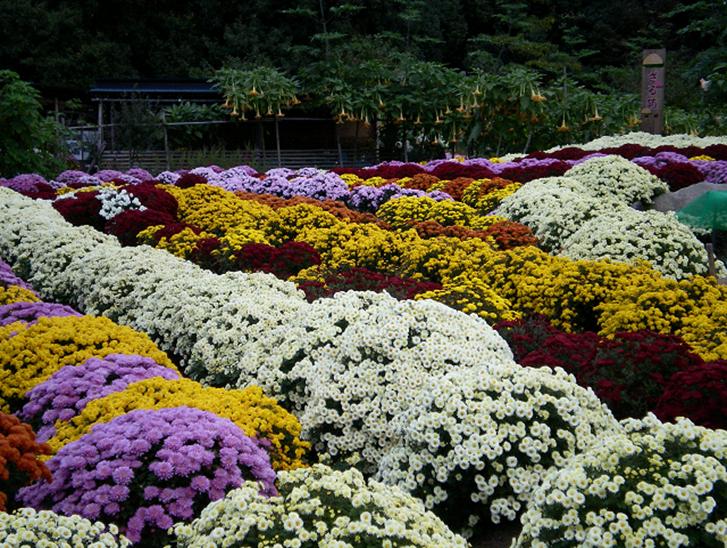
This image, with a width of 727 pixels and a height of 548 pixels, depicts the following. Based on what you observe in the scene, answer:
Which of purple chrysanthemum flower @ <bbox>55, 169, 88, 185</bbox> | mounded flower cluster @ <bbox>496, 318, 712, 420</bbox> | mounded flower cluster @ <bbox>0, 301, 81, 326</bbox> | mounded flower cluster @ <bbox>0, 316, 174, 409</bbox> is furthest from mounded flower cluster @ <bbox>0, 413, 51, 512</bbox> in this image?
purple chrysanthemum flower @ <bbox>55, 169, 88, 185</bbox>

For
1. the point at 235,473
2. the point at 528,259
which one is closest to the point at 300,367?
the point at 235,473

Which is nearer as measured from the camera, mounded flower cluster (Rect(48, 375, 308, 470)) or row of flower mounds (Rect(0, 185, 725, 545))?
row of flower mounds (Rect(0, 185, 725, 545))

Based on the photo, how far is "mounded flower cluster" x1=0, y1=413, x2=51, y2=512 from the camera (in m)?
3.96

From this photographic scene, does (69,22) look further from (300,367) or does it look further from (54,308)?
(300,367)

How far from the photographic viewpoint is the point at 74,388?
216 inches

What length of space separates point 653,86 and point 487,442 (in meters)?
17.9

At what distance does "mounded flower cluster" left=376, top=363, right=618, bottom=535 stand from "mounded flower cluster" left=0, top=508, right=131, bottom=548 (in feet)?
5.26

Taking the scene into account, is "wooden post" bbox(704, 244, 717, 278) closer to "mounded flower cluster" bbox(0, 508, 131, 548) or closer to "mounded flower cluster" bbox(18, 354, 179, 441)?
"mounded flower cluster" bbox(18, 354, 179, 441)

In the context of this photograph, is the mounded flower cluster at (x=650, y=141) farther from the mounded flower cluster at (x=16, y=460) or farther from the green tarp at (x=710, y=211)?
the mounded flower cluster at (x=16, y=460)

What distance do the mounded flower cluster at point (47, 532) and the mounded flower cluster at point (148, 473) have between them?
2.14ft

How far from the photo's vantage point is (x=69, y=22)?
34125mm

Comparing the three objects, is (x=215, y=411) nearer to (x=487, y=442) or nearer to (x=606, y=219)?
(x=487, y=442)

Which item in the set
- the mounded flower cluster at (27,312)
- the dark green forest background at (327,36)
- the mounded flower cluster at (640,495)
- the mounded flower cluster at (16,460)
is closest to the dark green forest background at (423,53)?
the dark green forest background at (327,36)

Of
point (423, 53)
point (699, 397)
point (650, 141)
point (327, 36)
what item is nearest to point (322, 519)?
point (699, 397)
